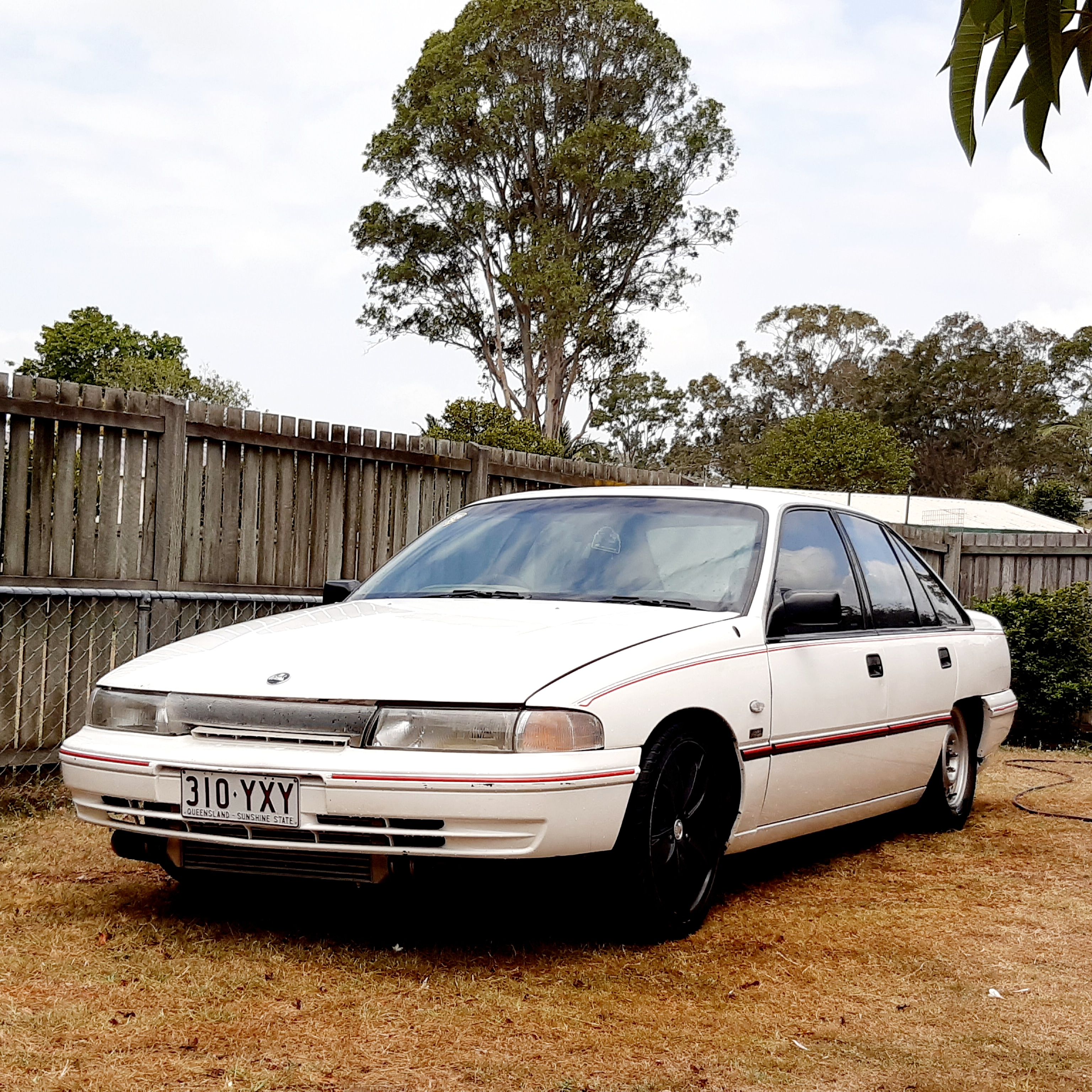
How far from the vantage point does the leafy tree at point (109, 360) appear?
58906mm

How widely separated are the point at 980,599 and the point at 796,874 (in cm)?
734

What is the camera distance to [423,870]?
3.86 m

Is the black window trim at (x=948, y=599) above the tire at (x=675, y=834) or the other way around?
above

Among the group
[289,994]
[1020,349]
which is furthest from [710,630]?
[1020,349]

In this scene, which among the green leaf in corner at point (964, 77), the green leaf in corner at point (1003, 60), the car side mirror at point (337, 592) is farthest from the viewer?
the car side mirror at point (337, 592)

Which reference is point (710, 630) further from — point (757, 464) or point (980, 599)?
point (757, 464)

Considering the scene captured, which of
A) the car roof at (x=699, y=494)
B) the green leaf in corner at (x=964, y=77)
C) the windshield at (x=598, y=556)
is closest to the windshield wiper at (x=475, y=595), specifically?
the windshield at (x=598, y=556)

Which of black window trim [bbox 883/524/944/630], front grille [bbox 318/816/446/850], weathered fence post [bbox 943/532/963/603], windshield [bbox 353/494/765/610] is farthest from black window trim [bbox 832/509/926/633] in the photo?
weathered fence post [bbox 943/532/963/603]

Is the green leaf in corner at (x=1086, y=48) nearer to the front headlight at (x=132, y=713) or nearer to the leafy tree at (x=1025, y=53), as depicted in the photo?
the leafy tree at (x=1025, y=53)

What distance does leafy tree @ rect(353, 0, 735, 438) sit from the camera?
136ft

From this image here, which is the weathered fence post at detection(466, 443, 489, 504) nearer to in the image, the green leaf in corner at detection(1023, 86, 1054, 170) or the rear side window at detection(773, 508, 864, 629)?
the rear side window at detection(773, 508, 864, 629)

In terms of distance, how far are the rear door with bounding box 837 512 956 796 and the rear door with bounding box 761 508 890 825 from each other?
10 centimetres

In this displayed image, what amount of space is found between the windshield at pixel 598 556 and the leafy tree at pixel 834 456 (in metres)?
50.1

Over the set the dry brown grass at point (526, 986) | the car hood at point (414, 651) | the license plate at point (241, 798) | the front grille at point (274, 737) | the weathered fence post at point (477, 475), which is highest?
the weathered fence post at point (477, 475)
